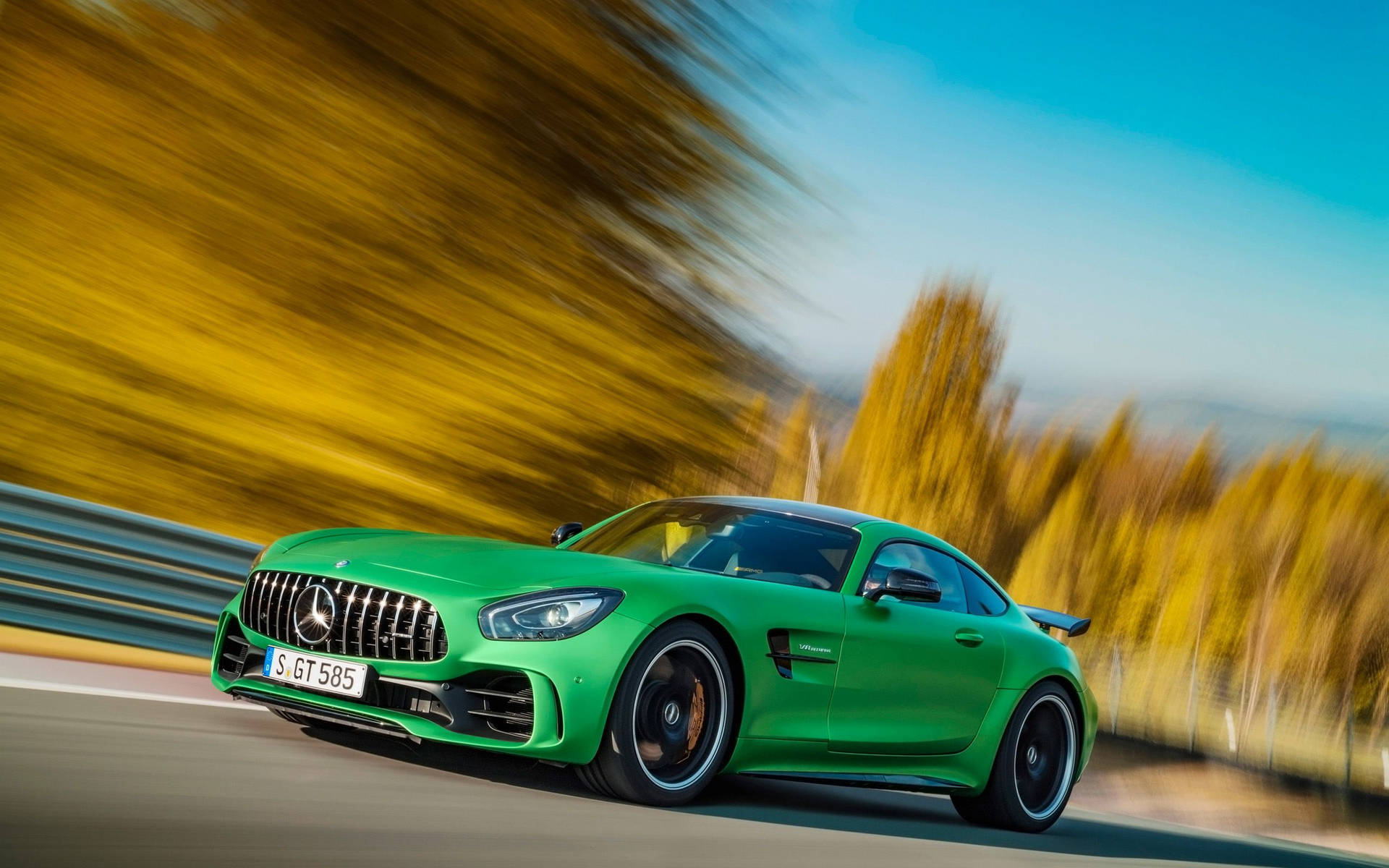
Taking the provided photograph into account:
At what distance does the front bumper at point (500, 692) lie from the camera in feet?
17.2

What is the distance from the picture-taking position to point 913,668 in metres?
6.73

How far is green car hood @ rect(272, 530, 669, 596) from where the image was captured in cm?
549

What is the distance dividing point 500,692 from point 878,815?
2388 millimetres

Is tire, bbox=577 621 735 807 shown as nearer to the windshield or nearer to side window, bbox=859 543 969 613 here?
the windshield

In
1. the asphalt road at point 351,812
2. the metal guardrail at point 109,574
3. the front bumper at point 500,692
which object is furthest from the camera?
the metal guardrail at point 109,574

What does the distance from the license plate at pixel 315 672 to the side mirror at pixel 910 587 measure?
225 cm

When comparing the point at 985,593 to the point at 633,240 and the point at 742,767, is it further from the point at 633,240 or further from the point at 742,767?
the point at 633,240

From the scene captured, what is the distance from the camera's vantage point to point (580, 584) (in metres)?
5.48

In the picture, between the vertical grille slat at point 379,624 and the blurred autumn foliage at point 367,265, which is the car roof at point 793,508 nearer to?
the vertical grille slat at point 379,624

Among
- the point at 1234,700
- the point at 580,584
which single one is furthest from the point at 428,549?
the point at 1234,700

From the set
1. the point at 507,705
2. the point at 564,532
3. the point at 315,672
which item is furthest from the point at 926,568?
the point at 315,672

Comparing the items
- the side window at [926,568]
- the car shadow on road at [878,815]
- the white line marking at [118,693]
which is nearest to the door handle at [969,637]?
the side window at [926,568]

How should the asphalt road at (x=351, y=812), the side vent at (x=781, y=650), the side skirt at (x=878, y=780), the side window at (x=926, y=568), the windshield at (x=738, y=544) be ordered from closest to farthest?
the asphalt road at (x=351, y=812) → the side vent at (x=781, y=650) → the side skirt at (x=878, y=780) → the windshield at (x=738, y=544) → the side window at (x=926, y=568)

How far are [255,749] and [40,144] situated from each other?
20.3ft
